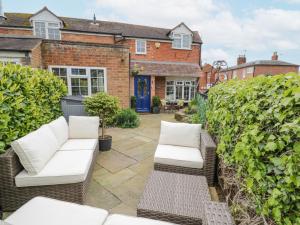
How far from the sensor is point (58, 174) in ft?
8.23

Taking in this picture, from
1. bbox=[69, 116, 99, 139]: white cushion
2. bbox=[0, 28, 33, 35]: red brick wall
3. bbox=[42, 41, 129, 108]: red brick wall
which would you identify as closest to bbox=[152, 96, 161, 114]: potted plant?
bbox=[42, 41, 129, 108]: red brick wall

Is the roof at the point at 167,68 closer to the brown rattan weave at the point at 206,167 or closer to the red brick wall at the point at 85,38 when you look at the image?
the red brick wall at the point at 85,38

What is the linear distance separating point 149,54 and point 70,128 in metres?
10.7

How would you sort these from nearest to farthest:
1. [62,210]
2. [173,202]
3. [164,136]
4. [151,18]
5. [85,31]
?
1. [62,210]
2. [173,202]
3. [164,136]
4. [85,31]
5. [151,18]

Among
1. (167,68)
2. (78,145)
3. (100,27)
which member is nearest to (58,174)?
(78,145)

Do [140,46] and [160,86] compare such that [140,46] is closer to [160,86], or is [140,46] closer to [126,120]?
[160,86]

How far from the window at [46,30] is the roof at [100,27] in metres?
0.42

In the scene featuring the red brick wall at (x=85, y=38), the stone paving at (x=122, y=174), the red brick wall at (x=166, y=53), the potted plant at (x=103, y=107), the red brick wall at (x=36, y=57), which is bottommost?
the stone paving at (x=122, y=174)

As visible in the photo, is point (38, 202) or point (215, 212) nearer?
point (215, 212)

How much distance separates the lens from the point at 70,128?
413cm

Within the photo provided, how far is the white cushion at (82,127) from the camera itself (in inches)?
162

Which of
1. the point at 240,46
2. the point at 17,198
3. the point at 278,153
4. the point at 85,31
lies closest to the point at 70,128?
the point at 17,198

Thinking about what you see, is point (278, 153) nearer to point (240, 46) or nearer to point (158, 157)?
point (158, 157)

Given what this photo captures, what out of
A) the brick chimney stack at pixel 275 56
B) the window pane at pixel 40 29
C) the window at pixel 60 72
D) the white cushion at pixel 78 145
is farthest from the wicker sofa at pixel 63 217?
the brick chimney stack at pixel 275 56
